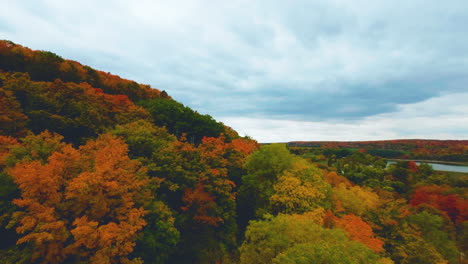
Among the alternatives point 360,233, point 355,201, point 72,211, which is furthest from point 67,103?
point 355,201

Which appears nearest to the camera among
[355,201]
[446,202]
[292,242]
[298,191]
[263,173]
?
[292,242]

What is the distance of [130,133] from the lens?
85.7 feet

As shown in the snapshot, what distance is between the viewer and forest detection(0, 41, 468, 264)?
1279 cm

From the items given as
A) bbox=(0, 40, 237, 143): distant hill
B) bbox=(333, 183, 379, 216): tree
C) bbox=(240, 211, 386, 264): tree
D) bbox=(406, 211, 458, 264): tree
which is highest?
bbox=(0, 40, 237, 143): distant hill

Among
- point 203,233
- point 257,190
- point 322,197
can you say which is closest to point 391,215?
point 322,197

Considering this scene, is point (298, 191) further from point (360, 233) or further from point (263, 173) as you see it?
point (360, 233)

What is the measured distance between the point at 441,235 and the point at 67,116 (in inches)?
2092

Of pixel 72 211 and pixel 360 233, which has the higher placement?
pixel 72 211

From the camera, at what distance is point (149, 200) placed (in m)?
18.5

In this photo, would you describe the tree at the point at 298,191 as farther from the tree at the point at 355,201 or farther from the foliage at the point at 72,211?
the foliage at the point at 72,211

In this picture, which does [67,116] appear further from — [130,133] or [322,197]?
[322,197]

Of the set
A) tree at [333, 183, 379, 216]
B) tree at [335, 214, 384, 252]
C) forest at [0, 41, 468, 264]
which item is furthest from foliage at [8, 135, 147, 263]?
tree at [333, 183, 379, 216]

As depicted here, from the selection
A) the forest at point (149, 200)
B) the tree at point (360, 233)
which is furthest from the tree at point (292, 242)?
the tree at point (360, 233)

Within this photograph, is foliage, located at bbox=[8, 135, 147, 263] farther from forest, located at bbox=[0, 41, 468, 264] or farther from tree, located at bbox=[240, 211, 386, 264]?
tree, located at bbox=[240, 211, 386, 264]
